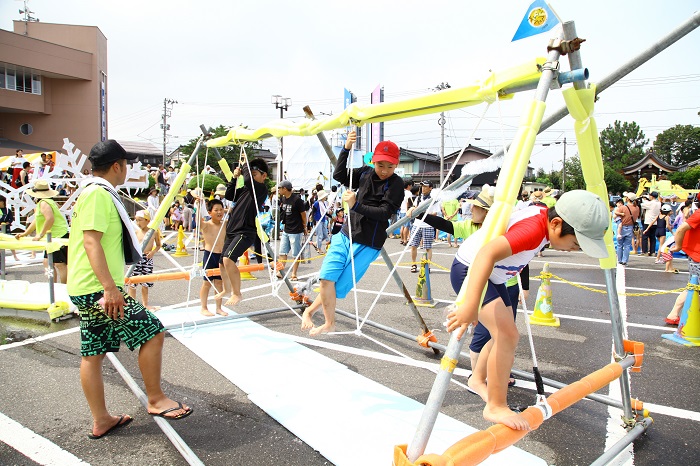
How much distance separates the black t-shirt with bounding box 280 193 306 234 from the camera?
9.70m

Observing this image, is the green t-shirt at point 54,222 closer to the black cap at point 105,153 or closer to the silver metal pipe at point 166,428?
the silver metal pipe at point 166,428

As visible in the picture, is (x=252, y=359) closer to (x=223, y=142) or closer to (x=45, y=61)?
(x=223, y=142)

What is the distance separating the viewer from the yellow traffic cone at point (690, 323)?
5.72 meters

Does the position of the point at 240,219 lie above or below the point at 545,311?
above

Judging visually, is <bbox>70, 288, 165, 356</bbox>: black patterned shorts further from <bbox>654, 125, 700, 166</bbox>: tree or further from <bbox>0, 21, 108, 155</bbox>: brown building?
<bbox>654, 125, 700, 166</bbox>: tree

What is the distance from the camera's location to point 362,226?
13.6 feet

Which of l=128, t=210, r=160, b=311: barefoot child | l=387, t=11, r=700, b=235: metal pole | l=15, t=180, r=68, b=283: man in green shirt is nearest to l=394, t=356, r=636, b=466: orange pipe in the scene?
l=387, t=11, r=700, b=235: metal pole

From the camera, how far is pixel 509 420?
2.21 m

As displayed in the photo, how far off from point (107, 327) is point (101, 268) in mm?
483

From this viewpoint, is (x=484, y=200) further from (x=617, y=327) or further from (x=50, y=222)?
(x=50, y=222)

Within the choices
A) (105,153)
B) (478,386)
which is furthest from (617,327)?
(105,153)

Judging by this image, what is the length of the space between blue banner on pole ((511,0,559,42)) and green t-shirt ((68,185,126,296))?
290 centimetres

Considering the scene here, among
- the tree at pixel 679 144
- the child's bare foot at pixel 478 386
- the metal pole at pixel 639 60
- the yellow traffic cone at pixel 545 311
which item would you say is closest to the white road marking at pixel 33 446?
the child's bare foot at pixel 478 386

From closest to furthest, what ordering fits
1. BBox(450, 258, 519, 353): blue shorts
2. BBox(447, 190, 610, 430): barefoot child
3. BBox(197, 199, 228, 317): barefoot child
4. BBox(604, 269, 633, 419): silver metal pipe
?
BBox(447, 190, 610, 430): barefoot child
BBox(450, 258, 519, 353): blue shorts
BBox(604, 269, 633, 419): silver metal pipe
BBox(197, 199, 228, 317): barefoot child
